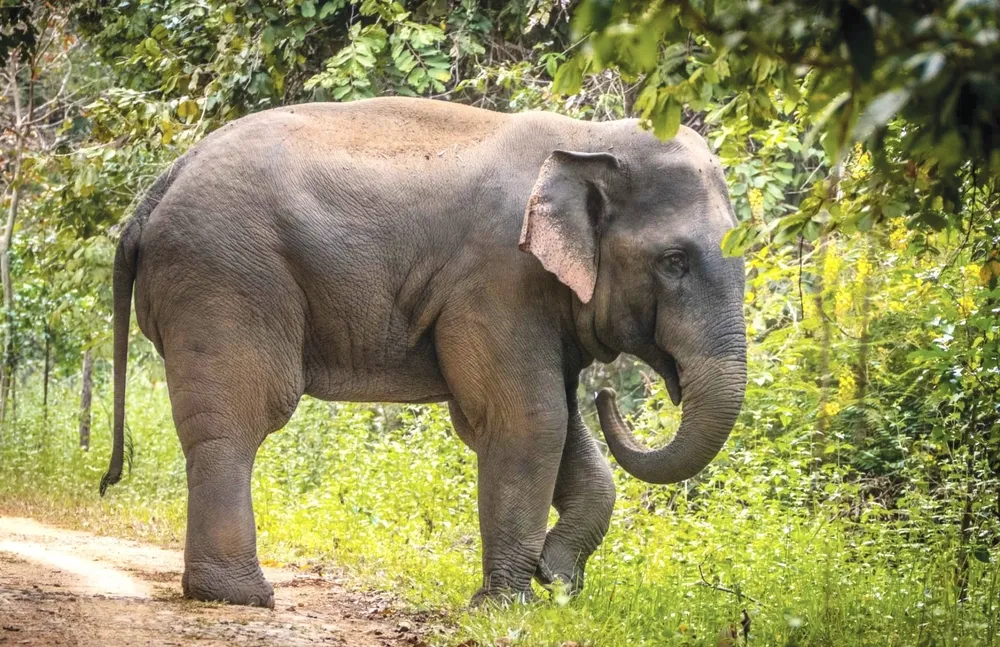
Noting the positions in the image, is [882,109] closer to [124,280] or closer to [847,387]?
[124,280]

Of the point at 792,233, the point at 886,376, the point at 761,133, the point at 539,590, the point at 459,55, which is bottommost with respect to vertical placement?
the point at 539,590

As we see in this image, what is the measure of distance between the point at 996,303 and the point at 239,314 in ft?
11.3

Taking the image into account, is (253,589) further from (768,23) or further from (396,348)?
(768,23)

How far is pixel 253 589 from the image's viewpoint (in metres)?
5.88

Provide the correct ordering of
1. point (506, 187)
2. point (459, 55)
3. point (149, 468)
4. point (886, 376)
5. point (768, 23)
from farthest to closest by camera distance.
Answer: point (149, 468), point (459, 55), point (886, 376), point (506, 187), point (768, 23)

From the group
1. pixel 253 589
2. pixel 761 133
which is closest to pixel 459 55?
pixel 761 133

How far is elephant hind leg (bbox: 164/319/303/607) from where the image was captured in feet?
19.0

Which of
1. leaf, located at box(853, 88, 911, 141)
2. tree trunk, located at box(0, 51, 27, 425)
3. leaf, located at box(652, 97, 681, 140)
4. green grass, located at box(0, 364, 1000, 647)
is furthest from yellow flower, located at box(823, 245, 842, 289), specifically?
tree trunk, located at box(0, 51, 27, 425)

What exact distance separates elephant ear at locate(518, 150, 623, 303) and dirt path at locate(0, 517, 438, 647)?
5.83 feet

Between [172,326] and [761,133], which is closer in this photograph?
[172,326]

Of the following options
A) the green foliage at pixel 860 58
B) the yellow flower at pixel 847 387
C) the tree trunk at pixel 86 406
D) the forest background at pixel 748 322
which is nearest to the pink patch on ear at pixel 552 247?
the forest background at pixel 748 322

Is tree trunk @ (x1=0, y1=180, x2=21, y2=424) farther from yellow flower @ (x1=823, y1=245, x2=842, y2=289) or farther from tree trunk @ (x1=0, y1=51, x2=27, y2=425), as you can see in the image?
yellow flower @ (x1=823, y1=245, x2=842, y2=289)

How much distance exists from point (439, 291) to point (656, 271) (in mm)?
1047

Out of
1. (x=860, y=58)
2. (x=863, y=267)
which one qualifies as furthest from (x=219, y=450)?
(x=860, y=58)
